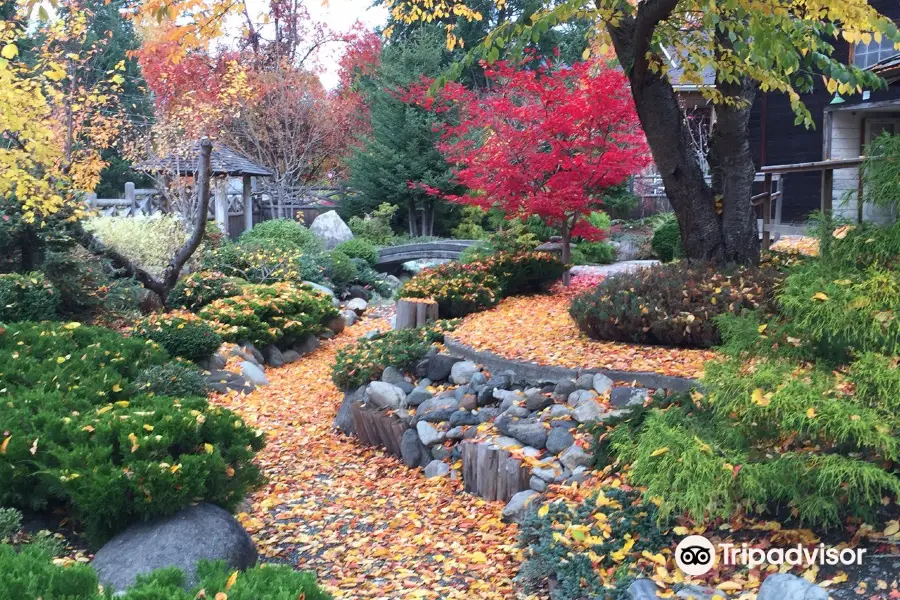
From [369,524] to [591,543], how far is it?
1.86 meters

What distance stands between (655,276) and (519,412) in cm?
182

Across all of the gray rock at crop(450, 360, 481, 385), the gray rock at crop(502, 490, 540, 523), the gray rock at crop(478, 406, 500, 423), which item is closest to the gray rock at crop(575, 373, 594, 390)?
the gray rock at crop(478, 406, 500, 423)

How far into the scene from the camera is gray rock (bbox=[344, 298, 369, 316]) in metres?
13.6

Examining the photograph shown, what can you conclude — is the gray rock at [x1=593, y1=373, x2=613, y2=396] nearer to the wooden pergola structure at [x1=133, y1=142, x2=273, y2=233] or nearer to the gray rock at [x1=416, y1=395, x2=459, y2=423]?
the gray rock at [x1=416, y1=395, x2=459, y2=423]

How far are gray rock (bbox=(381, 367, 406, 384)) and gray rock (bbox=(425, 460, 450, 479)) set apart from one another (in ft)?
4.93

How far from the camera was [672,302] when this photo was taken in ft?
20.7

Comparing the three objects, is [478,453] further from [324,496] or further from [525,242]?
[525,242]

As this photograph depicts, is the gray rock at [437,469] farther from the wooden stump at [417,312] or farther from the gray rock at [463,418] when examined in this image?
the wooden stump at [417,312]

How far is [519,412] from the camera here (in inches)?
232

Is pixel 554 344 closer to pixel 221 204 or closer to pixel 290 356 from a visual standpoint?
pixel 290 356

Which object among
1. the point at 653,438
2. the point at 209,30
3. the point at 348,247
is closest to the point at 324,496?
the point at 653,438

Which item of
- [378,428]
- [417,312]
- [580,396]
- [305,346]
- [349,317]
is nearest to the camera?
[580,396]

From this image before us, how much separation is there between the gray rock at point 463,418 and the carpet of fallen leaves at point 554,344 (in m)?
0.69

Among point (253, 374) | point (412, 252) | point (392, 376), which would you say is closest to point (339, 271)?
point (412, 252)
